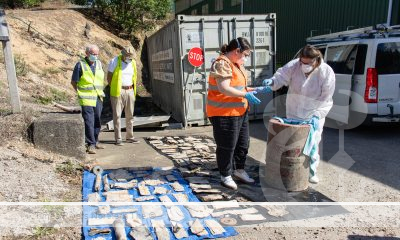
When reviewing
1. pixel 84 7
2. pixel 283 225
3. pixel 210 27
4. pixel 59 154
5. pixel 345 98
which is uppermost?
pixel 84 7

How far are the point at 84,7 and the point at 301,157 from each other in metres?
17.8

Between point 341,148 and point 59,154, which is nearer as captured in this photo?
point 59,154

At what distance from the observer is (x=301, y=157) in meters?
4.48

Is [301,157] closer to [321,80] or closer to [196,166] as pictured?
[321,80]

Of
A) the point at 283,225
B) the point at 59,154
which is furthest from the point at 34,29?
the point at 283,225

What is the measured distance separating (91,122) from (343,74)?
4.92 meters

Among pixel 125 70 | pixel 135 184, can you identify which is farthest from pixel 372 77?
pixel 135 184

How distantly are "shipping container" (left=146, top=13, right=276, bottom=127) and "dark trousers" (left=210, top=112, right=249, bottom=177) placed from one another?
12.6ft

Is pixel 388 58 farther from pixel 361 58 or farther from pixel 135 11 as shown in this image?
pixel 135 11

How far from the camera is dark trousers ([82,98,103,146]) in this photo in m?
6.10

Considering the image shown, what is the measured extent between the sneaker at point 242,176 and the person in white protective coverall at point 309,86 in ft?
2.69

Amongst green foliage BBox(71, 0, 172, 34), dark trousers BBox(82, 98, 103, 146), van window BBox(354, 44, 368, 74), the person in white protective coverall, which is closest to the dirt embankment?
dark trousers BBox(82, 98, 103, 146)

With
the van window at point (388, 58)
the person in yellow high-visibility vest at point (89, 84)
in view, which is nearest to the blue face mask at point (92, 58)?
the person in yellow high-visibility vest at point (89, 84)

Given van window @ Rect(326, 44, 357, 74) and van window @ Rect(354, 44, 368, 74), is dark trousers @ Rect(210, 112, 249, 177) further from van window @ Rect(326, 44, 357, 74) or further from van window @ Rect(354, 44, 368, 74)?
van window @ Rect(326, 44, 357, 74)
